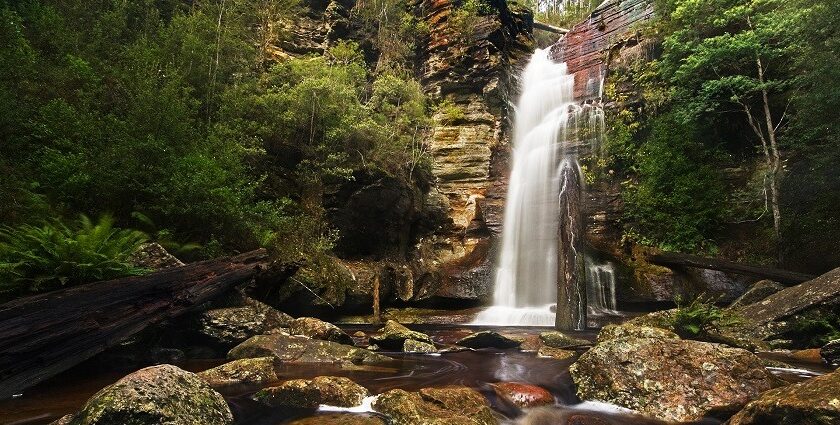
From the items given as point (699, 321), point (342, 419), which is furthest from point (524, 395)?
point (699, 321)

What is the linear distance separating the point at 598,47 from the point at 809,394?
83.8 ft

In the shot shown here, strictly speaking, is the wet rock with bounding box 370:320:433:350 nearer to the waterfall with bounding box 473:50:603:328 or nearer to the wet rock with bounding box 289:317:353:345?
the wet rock with bounding box 289:317:353:345

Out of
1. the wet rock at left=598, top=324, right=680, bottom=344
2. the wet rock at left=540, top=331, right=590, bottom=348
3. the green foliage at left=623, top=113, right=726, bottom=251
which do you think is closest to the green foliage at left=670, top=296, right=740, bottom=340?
the wet rock at left=598, top=324, right=680, bottom=344

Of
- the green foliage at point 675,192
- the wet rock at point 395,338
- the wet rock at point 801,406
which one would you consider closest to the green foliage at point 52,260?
the wet rock at point 395,338

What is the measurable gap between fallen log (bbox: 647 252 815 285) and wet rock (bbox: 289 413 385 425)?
13.0 meters

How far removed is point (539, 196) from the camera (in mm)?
19984

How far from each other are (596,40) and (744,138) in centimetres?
1239

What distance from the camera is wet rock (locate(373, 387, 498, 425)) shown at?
4.37m

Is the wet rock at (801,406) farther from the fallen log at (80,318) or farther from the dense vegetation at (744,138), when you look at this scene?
the dense vegetation at (744,138)

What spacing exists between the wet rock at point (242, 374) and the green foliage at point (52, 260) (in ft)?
7.16

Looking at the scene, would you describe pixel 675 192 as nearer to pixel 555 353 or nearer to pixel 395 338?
pixel 555 353

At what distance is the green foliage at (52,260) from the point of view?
5438mm

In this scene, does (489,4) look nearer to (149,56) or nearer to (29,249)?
Answer: (149,56)

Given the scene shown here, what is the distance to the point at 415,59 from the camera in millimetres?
27344
